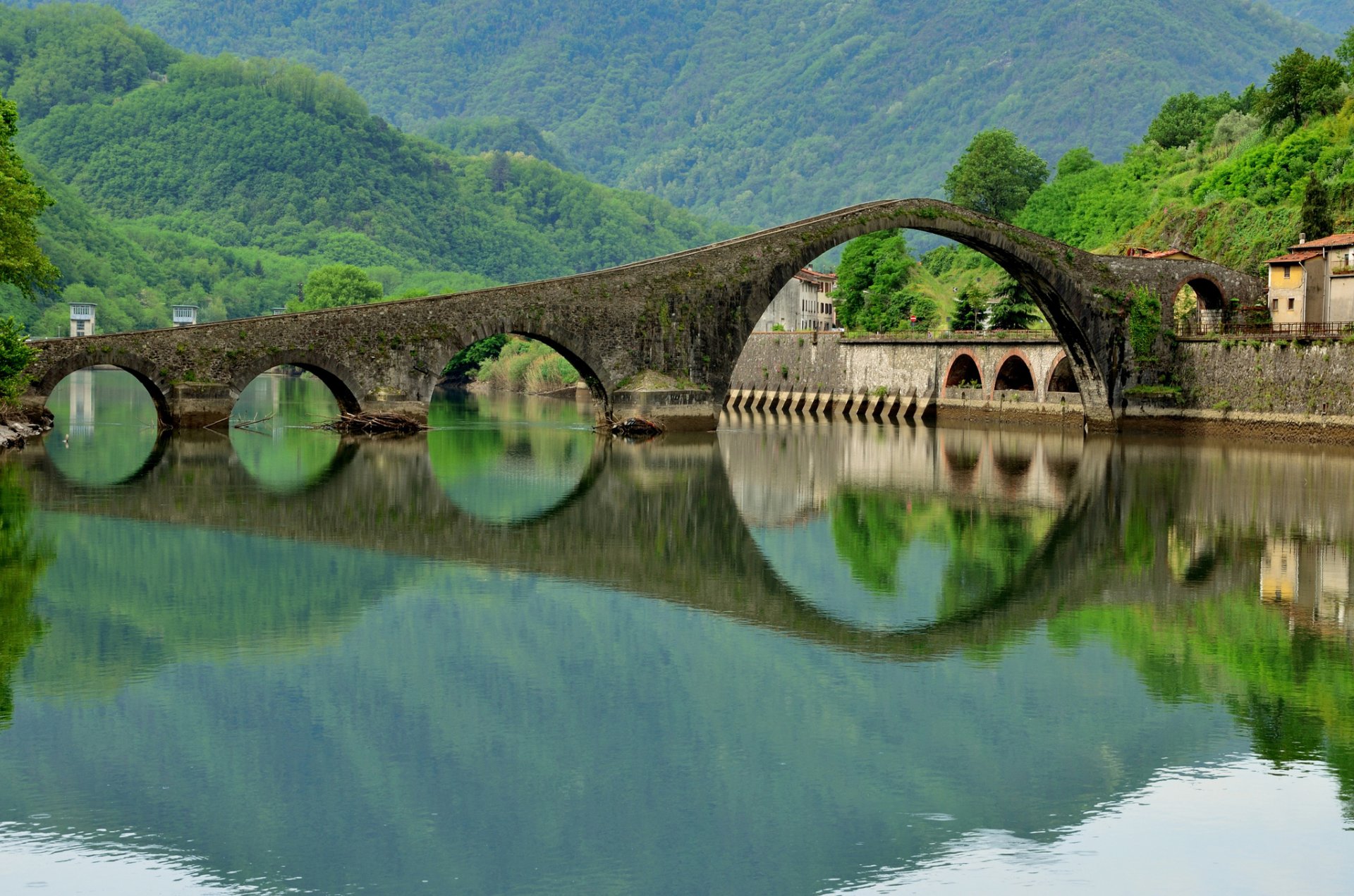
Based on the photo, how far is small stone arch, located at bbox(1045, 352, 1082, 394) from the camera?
60.7 m

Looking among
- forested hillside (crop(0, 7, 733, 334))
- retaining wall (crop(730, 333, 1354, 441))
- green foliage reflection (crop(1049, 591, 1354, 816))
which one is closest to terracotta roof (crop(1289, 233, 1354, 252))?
retaining wall (crop(730, 333, 1354, 441))

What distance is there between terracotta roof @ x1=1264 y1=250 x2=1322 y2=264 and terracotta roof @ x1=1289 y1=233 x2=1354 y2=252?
179mm

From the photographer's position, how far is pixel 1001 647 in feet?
58.4

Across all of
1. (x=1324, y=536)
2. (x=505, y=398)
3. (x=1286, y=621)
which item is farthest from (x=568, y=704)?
(x=505, y=398)

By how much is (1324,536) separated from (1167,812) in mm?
16350

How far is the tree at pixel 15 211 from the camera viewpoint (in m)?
41.6

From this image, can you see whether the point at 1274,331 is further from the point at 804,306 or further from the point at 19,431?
the point at 804,306

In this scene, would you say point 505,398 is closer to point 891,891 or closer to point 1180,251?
point 1180,251

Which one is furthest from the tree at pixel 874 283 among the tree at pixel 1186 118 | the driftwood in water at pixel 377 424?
the driftwood in water at pixel 377 424

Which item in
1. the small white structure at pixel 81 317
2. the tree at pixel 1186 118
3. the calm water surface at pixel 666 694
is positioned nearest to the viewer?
the calm water surface at pixel 666 694

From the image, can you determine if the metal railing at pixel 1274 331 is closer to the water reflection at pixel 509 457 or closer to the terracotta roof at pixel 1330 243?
the terracotta roof at pixel 1330 243

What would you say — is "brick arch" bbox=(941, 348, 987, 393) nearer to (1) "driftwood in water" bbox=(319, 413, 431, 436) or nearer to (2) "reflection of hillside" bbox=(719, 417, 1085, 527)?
(2) "reflection of hillside" bbox=(719, 417, 1085, 527)

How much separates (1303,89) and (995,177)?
35.7 metres

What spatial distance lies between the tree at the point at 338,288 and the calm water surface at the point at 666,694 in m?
94.7
